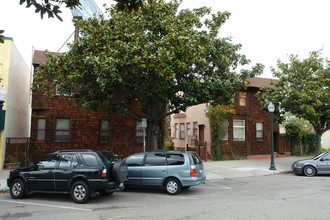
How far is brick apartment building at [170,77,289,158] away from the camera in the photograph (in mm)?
21359

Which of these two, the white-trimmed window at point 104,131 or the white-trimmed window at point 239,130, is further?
the white-trimmed window at point 239,130

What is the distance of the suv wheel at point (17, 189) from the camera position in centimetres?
910

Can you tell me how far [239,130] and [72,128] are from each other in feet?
41.3

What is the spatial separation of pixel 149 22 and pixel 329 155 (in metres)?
11.0

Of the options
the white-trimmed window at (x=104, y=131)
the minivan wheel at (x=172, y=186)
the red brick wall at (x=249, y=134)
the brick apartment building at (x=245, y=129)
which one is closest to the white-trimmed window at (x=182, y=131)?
the brick apartment building at (x=245, y=129)

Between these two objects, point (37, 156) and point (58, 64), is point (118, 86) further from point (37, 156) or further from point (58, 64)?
point (37, 156)

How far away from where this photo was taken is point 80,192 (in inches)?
332

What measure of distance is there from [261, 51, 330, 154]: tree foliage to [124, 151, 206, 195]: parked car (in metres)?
9.09

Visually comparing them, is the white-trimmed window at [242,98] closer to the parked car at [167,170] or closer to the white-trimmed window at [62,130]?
the white-trimmed window at [62,130]

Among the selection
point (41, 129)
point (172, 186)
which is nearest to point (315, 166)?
point (172, 186)

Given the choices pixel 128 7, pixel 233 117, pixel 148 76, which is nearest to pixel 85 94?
pixel 148 76

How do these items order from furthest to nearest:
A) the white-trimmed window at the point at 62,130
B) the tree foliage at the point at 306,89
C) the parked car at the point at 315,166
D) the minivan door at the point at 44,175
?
the white-trimmed window at the point at 62,130
the tree foliage at the point at 306,89
the parked car at the point at 315,166
the minivan door at the point at 44,175

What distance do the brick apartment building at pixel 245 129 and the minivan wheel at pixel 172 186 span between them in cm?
1091

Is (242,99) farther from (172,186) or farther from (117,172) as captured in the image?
(117,172)
